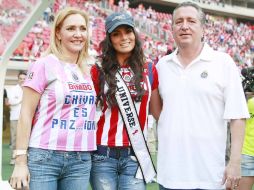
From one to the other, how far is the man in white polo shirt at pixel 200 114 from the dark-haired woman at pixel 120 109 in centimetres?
20

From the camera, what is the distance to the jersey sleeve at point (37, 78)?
99.8 inches

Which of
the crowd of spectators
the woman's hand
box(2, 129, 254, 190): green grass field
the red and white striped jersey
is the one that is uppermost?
the crowd of spectators

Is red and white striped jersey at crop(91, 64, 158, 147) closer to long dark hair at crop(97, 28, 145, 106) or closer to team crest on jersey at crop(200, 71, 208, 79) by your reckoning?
long dark hair at crop(97, 28, 145, 106)

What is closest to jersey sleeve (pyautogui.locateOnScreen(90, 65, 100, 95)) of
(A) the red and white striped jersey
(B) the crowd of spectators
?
(A) the red and white striped jersey

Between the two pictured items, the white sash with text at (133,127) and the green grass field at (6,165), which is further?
the green grass field at (6,165)

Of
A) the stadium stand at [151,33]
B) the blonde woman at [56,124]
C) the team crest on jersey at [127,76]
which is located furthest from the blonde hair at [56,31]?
the stadium stand at [151,33]

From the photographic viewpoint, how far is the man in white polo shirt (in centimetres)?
252

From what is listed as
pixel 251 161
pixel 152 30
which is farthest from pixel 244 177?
pixel 152 30

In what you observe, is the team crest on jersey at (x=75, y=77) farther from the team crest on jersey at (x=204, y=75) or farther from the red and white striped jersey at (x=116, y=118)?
the team crest on jersey at (x=204, y=75)

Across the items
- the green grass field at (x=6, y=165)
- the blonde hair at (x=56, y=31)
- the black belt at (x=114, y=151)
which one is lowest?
the green grass field at (x=6, y=165)

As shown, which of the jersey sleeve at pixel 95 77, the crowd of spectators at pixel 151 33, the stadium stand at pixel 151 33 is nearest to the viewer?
the jersey sleeve at pixel 95 77

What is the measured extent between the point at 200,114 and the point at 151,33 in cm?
2371

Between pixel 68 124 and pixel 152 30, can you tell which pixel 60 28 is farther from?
pixel 152 30

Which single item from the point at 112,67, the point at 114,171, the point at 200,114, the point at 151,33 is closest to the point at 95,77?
the point at 112,67
